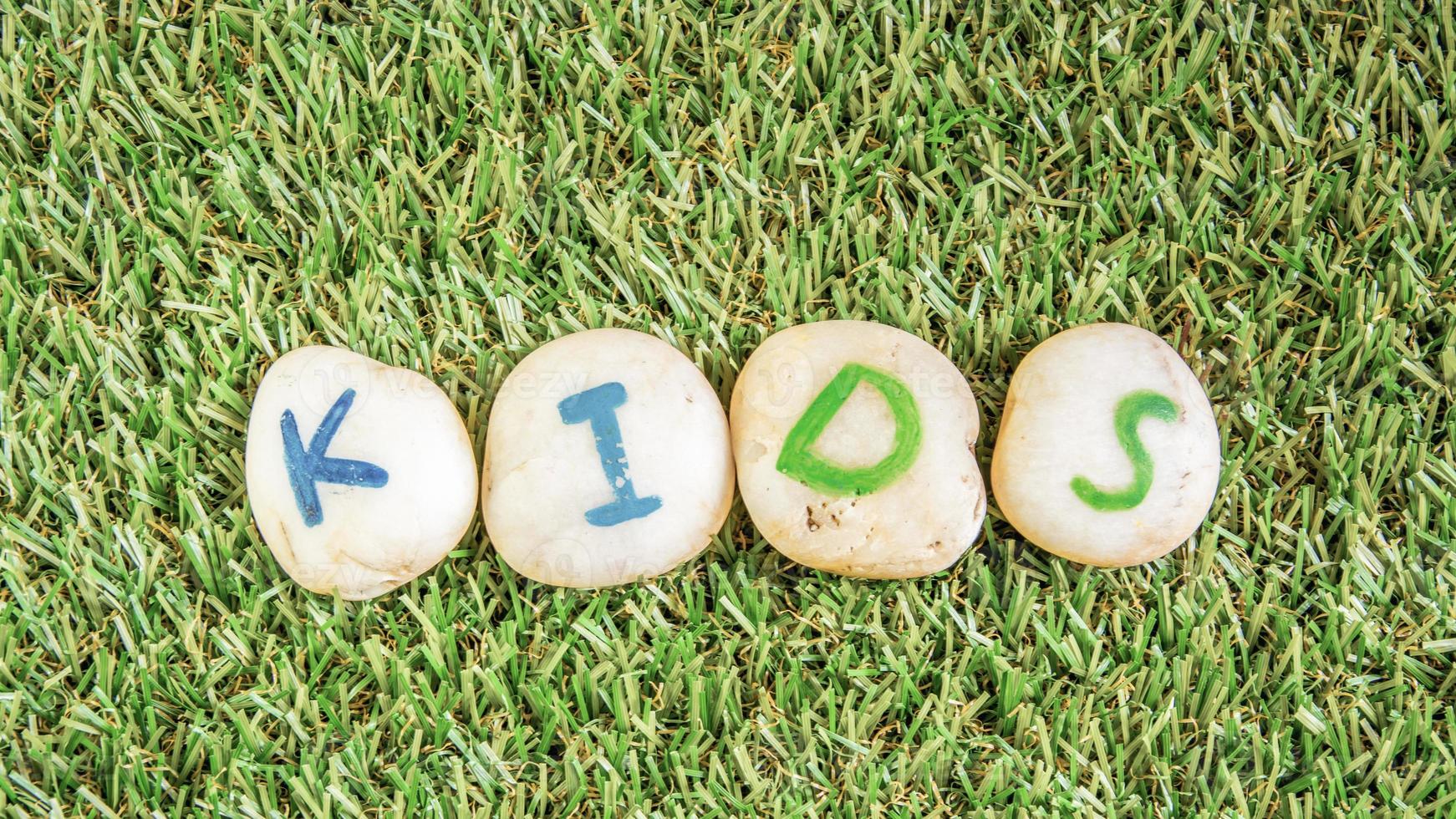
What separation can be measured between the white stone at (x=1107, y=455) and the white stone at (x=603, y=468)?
39 centimetres

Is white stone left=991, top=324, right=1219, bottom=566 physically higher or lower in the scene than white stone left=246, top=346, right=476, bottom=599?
lower

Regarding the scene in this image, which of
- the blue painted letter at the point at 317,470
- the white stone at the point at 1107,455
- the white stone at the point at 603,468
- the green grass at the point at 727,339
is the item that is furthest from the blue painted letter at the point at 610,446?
the white stone at the point at 1107,455

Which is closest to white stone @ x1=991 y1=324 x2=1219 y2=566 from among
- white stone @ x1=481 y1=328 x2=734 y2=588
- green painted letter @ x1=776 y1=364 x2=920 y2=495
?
green painted letter @ x1=776 y1=364 x2=920 y2=495

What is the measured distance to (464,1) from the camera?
153 cm

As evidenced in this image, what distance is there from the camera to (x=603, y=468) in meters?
1.36

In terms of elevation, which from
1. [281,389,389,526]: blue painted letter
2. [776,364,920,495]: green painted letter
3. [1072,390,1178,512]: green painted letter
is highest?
[281,389,389,526]: blue painted letter

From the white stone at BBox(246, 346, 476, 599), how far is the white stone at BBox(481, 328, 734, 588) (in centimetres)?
7

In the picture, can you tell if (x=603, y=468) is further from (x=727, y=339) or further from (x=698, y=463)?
(x=727, y=339)

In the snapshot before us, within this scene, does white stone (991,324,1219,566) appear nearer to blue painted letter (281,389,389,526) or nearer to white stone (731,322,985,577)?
white stone (731,322,985,577)

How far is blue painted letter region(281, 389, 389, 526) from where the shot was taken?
1.35 meters

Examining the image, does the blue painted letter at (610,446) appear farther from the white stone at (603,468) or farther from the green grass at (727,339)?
the green grass at (727,339)

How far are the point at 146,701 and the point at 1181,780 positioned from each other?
4.27ft

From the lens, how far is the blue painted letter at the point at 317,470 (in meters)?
1.35

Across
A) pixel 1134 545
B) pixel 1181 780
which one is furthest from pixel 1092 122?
pixel 1181 780
